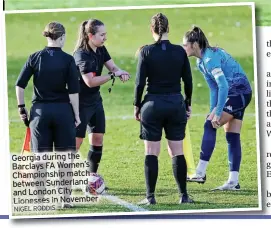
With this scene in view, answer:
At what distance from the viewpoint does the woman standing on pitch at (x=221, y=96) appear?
7781mm

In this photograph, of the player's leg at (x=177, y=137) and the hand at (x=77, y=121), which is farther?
the hand at (x=77, y=121)

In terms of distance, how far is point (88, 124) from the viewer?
7922mm

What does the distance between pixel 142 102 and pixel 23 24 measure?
4.16 ft

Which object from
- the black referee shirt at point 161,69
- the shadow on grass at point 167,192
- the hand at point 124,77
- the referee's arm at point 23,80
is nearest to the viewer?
the black referee shirt at point 161,69

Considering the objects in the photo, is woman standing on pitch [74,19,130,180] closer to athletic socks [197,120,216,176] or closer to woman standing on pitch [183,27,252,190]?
woman standing on pitch [183,27,252,190]

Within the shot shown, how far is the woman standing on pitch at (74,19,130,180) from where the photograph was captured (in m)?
7.71

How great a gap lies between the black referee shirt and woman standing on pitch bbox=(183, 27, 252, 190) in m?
0.28

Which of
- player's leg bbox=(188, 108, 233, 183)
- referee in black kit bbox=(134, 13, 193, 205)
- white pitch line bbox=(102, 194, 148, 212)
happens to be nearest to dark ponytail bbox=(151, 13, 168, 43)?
referee in black kit bbox=(134, 13, 193, 205)

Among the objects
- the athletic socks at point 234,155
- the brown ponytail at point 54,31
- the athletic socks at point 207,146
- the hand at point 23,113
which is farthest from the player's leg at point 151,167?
the brown ponytail at point 54,31

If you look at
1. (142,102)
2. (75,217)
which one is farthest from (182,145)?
(75,217)

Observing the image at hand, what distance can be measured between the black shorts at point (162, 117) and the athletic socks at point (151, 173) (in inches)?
7.2

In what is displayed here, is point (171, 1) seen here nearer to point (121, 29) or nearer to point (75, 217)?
point (121, 29)

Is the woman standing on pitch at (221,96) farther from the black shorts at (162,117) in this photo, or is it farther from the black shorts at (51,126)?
the black shorts at (51,126)

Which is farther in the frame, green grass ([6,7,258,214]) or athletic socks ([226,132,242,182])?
athletic socks ([226,132,242,182])
